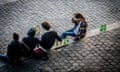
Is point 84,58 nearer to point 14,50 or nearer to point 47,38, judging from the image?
point 47,38

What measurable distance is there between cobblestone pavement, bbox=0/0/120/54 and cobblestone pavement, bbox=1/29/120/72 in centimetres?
107

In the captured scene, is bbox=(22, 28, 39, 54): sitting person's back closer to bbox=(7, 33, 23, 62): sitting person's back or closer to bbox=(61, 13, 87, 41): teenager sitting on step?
bbox=(7, 33, 23, 62): sitting person's back

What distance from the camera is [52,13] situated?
11.7 m

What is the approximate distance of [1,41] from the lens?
10117 mm

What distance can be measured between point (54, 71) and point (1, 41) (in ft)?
7.92

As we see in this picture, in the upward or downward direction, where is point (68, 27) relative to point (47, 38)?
upward

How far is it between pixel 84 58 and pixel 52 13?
3063mm

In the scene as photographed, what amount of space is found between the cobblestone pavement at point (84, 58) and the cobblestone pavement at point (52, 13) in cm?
107

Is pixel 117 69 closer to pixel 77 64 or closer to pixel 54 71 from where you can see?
pixel 77 64

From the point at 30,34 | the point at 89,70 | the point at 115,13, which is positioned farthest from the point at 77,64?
the point at 115,13

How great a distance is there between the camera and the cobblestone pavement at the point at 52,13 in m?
10.9

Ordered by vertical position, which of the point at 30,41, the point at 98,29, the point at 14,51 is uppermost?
the point at 98,29

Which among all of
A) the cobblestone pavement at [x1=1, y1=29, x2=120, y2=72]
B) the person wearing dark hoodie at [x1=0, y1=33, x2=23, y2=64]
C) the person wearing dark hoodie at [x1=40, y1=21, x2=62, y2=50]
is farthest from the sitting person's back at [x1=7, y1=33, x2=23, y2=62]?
the person wearing dark hoodie at [x1=40, y1=21, x2=62, y2=50]

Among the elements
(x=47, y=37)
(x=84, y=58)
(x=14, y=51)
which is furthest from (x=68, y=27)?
(x=14, y=51)
